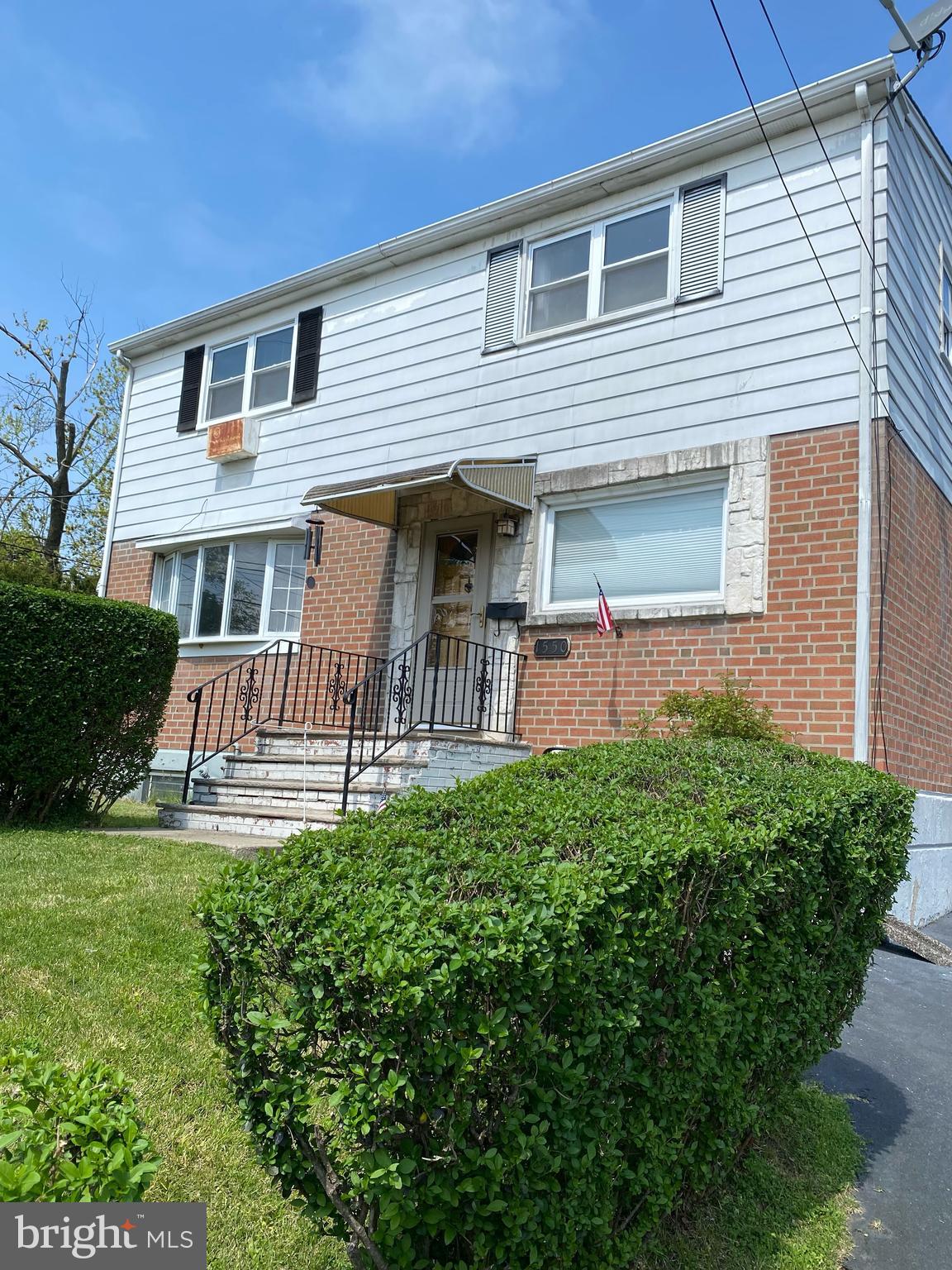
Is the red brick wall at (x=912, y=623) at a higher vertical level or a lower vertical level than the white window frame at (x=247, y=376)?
lower

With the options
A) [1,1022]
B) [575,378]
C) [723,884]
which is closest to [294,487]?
[575,378]

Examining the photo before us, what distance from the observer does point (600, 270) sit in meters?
9.54

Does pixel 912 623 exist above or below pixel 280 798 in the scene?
above

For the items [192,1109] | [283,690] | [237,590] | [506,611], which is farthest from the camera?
[237,590]

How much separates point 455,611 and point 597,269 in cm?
365

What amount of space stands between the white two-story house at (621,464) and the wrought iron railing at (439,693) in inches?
1.8

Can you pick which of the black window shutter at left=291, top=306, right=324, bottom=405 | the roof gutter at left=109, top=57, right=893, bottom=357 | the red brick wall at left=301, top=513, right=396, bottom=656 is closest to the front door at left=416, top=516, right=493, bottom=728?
the red brick wall at left=301, top=513, right=396, bottom=656

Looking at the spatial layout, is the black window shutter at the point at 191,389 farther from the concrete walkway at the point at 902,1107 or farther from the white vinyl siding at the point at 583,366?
the concrete walkway at the point at 902,1107

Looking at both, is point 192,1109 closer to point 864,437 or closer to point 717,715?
point 717,715

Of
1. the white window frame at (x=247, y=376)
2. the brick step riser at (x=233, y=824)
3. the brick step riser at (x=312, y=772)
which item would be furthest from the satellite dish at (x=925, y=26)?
the white window frame at (x=247, y=376)

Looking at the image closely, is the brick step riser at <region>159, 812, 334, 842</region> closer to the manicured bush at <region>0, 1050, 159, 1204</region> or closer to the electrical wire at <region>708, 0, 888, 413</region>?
the electrical wire at <region>708, 0, 888, 413</region>

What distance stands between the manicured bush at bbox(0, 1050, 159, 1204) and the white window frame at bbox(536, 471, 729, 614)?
22.9 feet

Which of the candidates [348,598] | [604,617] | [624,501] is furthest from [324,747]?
[624,501]

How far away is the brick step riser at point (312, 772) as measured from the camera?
8.38 metres
